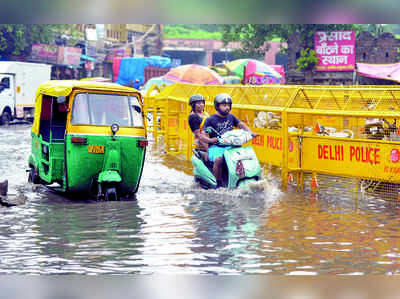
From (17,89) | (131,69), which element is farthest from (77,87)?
(131,69)

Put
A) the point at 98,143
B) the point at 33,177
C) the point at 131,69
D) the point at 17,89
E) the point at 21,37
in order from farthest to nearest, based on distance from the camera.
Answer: the point at 131,69 < the point at 21,37 < the point at 17,89 < the point at 33,177 < the point at 98,143

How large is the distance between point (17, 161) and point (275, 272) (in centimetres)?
1049

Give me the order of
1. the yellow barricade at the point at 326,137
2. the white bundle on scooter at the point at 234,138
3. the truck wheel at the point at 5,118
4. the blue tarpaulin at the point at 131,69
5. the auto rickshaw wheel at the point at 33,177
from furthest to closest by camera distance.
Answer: the blue tarpaulin at the point at 131,69, the truck wheel at the point at 5,118, the auto rickshaw wheel at the point at 33,177, the white bundle on scooter at the point at 234,138, the yellow barricade at the point at 326,137

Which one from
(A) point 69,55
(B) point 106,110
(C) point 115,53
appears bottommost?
(B) point 106,110

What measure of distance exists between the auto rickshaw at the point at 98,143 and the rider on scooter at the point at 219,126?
3.83 feet

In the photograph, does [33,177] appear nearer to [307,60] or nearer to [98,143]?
[98,143]

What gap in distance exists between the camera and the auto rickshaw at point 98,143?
935 centimetres

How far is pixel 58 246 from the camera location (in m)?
6.70

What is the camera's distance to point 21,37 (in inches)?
1551

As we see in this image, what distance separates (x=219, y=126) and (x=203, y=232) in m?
3.23

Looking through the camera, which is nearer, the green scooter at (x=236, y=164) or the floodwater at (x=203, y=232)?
the floodwater at (x=203, y=232)

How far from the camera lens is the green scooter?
981 cm

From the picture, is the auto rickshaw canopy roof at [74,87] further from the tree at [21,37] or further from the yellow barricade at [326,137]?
the tree at [21,37]

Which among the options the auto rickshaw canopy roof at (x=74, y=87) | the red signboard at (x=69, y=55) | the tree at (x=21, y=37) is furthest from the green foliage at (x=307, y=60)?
the auto rickshaw canopy roof at (x=74, y=87)
